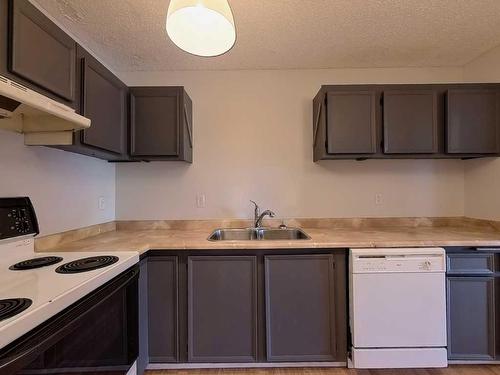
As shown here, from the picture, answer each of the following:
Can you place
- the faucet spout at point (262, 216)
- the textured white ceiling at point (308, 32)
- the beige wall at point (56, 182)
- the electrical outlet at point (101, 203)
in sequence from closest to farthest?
1. the beige wall at point (56, 182)
2. the textured white ceiling at point (308, 32)
3. the electrical outlet at point (101, 203)
4. the faucet spout at point (262, 216)

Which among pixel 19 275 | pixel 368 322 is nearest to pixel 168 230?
pixel 19 275

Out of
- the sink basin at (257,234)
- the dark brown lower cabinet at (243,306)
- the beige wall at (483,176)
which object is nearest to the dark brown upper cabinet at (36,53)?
the dark brown lower cabinet at (243,306)

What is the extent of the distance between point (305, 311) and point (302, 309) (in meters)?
0.03

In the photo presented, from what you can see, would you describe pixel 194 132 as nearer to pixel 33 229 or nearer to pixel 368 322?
pixel 33 229

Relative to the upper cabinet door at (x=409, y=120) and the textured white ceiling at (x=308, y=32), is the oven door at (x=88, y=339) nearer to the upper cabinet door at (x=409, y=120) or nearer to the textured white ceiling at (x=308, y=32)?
the textured white ceiling at (x=308, y=32)

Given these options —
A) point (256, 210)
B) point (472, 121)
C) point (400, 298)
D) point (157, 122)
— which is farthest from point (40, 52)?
point (472, 121)

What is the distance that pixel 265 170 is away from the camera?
8.35ft

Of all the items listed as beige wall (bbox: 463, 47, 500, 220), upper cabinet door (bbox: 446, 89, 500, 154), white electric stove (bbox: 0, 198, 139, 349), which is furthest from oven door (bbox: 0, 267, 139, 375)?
beige wall (bbox: 463, 47, 500, 220)

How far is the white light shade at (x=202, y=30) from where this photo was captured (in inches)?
45.3

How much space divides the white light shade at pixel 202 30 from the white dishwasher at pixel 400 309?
4.96 ft

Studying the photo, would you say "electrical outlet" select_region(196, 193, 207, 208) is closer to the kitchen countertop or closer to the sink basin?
the sink basin

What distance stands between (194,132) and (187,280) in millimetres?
1376

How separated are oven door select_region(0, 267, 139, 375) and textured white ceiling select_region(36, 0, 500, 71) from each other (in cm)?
168

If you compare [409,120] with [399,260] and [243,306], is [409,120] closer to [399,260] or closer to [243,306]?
[399,260]
